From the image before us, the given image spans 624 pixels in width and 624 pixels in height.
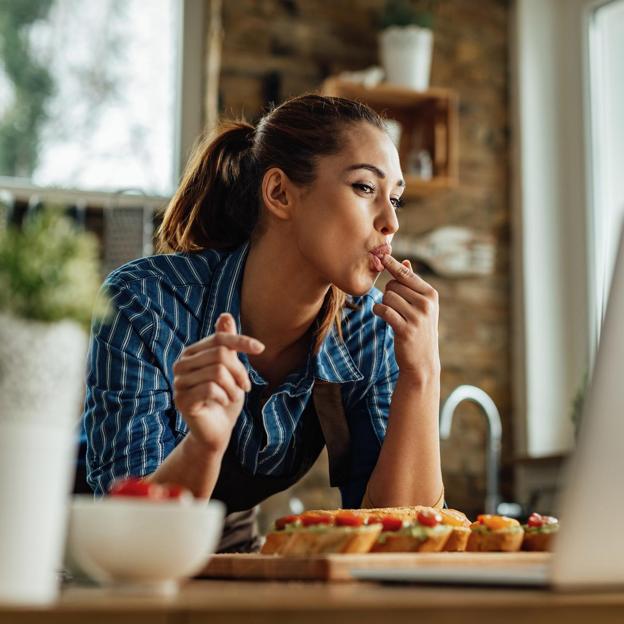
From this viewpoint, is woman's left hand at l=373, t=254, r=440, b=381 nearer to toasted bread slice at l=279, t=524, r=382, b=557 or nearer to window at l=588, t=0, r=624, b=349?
toasted bread slice at l=279, t=524, r=382, b=557

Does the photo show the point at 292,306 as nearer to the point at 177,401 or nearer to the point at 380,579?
the point at 177,401

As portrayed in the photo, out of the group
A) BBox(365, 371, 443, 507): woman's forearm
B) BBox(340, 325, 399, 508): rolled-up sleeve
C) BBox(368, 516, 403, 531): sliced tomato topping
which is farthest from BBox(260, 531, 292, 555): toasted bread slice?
BBox(340, 325, 399, 508): rolled-up sleeve

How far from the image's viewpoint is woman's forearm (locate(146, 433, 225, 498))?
1.34 meters

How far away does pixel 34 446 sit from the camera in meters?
0.63

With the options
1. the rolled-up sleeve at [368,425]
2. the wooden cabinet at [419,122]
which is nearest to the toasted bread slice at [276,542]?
the rolled-up sleeve at [368,425]

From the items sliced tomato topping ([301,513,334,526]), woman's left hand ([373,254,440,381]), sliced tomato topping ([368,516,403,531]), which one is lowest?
sliced tomato topping ([368,516,403,531])

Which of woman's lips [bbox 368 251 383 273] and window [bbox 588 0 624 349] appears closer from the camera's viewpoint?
woman's lips [bbox 368 251 383 273]

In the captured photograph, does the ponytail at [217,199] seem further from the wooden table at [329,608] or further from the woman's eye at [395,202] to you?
the wooden table at [329,608]

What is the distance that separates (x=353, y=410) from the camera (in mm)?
2000

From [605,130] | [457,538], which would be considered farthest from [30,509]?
[605,130]

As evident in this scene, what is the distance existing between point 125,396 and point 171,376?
112 mm

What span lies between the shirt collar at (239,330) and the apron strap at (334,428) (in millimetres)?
25

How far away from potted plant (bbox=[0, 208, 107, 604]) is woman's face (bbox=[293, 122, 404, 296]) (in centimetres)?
124

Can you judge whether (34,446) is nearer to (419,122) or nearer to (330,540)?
(330,540)
